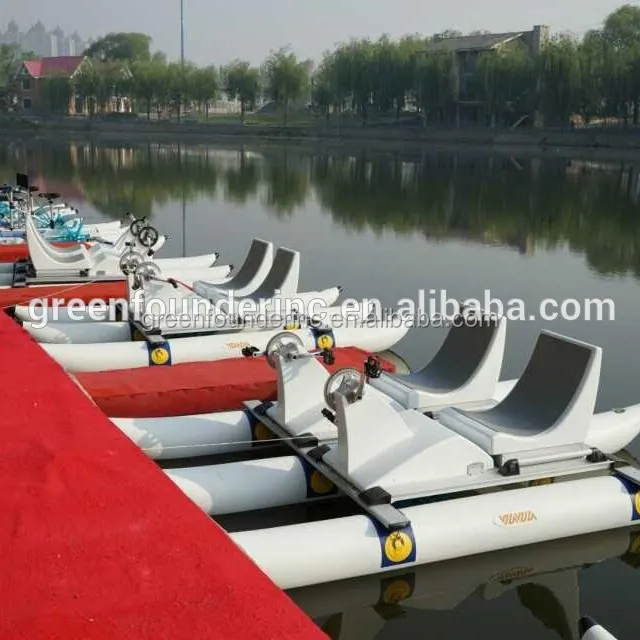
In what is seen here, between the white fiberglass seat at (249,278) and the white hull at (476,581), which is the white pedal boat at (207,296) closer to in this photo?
the white fiberglass seat at (249,278)

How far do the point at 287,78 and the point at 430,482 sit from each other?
2224 inches

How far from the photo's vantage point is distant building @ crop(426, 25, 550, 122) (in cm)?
5175

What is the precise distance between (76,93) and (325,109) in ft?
65.7

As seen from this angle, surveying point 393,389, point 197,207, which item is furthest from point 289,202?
point 393,389

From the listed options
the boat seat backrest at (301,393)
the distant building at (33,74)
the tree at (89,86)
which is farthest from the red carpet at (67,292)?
the distant building at (33,74)

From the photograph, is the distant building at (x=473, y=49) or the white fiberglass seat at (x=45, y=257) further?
the distant building at (x=473, y=49)

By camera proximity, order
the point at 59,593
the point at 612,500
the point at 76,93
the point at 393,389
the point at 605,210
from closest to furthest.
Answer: the point at 59,593 → the point at 612,500 → the point at 393,389 → the point at 605,210 → the point at 76,93

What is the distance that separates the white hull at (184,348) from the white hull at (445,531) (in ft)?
10.8

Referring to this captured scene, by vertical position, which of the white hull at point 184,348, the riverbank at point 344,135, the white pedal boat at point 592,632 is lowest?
the white pedal boat at point 592,632

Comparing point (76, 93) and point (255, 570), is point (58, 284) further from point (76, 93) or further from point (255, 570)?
point (76, 93)

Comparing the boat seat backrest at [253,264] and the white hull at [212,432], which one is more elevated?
the boat seat backrest at [253,264]

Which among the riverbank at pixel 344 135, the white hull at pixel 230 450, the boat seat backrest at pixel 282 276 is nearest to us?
the white hull at pixel 230 450

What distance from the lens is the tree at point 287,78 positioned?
58.6 meters

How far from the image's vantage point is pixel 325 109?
56531 millimetres
